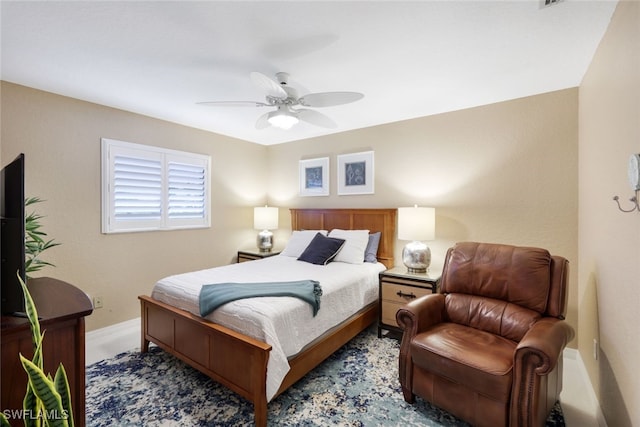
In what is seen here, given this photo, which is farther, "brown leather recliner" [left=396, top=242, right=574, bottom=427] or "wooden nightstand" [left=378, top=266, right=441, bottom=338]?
"wooden nightstand" [left=378, top=266, right=441, bottom=338]

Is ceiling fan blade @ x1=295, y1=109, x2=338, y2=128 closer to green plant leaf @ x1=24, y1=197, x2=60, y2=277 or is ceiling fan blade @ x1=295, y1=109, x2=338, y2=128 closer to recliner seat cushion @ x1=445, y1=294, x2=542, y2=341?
recliner seat cushion @ x1=445, y1=294, x2=542, y2=341

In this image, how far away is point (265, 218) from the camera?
14.5 ft

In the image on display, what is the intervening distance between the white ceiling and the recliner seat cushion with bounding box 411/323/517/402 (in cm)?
200

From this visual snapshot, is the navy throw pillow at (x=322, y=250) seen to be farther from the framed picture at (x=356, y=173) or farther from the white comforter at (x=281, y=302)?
the framed picture at (x=356, y=173)

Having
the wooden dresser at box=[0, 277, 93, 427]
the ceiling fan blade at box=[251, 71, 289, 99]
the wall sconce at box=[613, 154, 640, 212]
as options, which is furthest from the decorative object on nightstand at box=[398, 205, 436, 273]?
the wooden dresser at box=[0, 277, 93, 427]

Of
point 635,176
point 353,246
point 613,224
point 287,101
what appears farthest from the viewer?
point 353,246

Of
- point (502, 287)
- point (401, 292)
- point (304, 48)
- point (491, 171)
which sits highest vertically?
point (304, 48)

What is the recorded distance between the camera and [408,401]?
2.01 metres

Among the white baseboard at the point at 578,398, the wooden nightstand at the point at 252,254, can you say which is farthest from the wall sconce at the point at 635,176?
the wooden nightstand at the point at 252,254

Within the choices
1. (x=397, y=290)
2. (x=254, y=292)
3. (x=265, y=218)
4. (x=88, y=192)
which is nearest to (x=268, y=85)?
(x=254, y=292)

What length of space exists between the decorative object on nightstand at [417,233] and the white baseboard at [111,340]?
2899mm

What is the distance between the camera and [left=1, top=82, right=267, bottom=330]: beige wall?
264cm

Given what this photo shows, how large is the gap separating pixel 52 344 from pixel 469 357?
2058mm

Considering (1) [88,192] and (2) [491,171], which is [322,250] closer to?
(2) [491,171]
